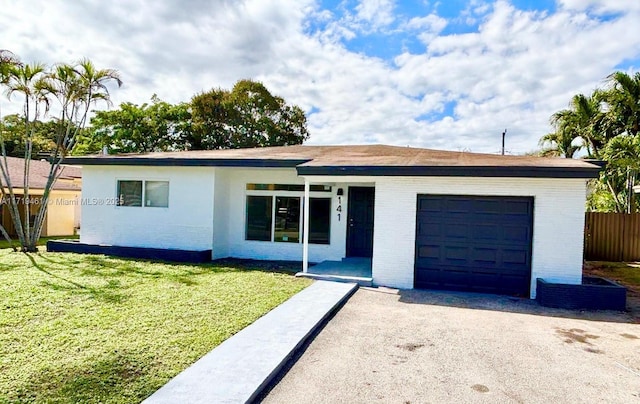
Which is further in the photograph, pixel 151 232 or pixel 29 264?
pixel 151 232

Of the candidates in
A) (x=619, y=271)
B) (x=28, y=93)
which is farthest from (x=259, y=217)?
(x=619, y=271)

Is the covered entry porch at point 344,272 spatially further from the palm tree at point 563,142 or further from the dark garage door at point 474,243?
the palm tree at point 563,142

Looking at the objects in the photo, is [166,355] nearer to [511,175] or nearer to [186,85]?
[511,175]

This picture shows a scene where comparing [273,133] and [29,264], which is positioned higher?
[273,133]

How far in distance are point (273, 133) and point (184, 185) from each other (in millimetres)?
16559

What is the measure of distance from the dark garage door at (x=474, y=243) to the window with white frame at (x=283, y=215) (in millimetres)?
3486

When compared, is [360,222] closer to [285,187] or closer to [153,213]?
[285,187]

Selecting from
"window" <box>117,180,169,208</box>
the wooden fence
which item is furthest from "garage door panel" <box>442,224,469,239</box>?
the wooden fence

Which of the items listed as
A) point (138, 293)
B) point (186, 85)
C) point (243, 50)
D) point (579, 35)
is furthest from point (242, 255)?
point (186, 85)

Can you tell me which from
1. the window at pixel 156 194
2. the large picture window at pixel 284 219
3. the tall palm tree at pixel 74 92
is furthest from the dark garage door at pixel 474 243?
the tall palm tree at pixel 74 92

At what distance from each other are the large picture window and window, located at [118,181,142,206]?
3.14m

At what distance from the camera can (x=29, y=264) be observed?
937 centimetres

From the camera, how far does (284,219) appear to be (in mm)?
11328

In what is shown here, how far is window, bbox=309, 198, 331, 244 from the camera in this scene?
11055 millimetres
